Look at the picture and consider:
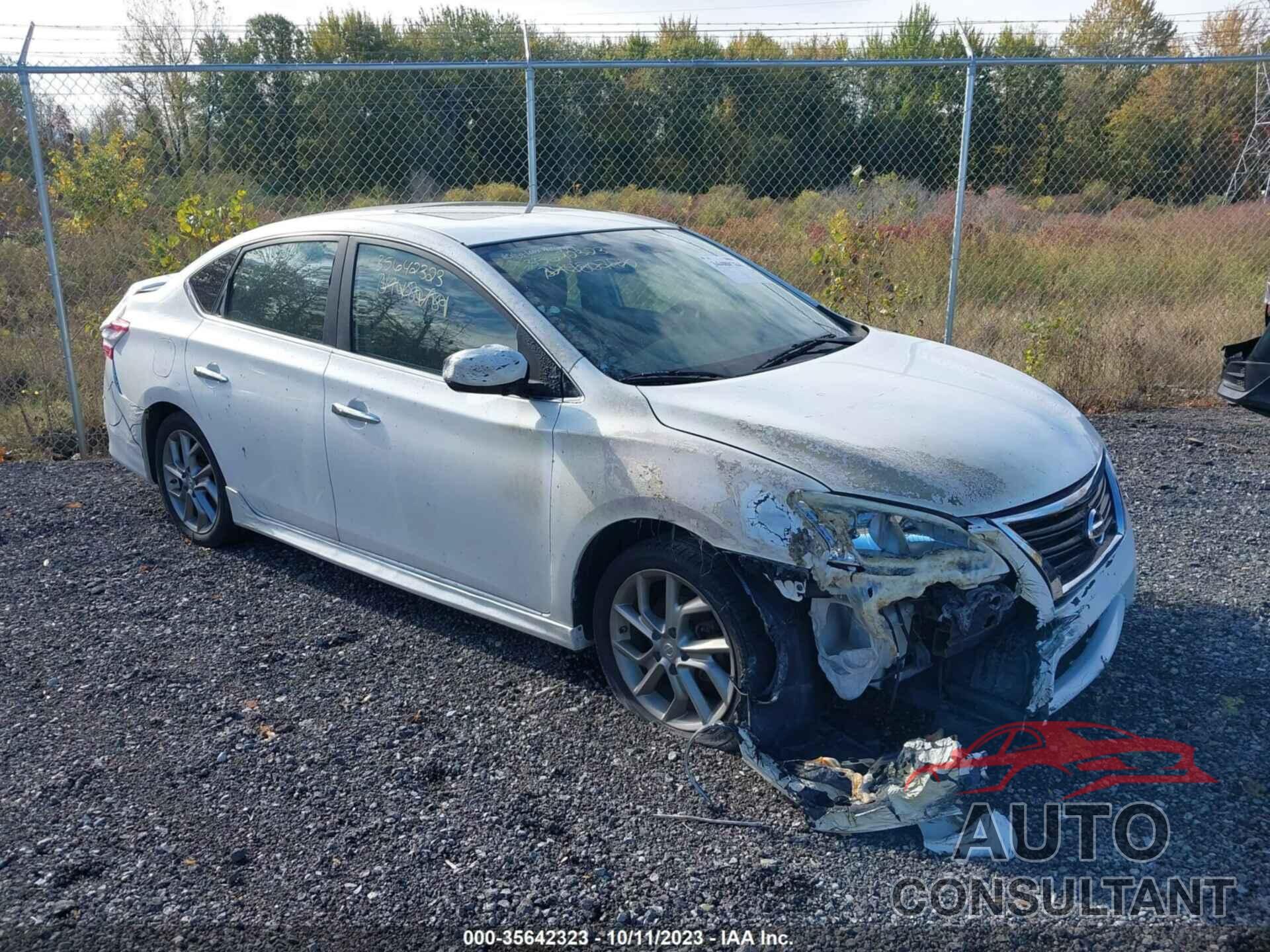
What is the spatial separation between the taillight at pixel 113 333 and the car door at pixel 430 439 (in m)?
1.80

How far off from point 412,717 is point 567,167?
5.62 m

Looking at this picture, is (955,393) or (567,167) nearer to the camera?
(955,393)

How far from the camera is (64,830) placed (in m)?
3.30

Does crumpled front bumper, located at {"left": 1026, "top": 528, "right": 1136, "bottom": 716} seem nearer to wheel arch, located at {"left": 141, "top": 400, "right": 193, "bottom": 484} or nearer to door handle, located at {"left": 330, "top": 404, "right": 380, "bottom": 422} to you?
door handle, located at {"left": 330, "top": 404, "right": 380, "bottom": 422}

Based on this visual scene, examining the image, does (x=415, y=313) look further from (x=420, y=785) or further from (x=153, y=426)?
(x=153, y=426)

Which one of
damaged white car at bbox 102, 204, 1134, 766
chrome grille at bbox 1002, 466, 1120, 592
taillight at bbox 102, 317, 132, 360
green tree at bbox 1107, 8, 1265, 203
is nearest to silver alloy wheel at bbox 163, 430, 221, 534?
damaged white car at bbox 102, 204, 1134, 766

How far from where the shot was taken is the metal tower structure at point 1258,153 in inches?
350

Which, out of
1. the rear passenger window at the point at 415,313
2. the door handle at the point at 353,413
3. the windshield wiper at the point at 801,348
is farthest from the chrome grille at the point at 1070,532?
the door handle at the point at 353,413

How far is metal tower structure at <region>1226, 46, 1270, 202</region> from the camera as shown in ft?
29.1

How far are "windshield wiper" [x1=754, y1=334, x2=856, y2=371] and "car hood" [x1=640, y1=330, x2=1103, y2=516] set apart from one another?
67 mm

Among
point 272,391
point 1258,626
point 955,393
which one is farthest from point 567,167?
point 1258,626

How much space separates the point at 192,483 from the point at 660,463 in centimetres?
311

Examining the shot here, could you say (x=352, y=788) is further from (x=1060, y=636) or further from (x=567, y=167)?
(x=567, y=167)

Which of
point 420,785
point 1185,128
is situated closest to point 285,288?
point 420,785
